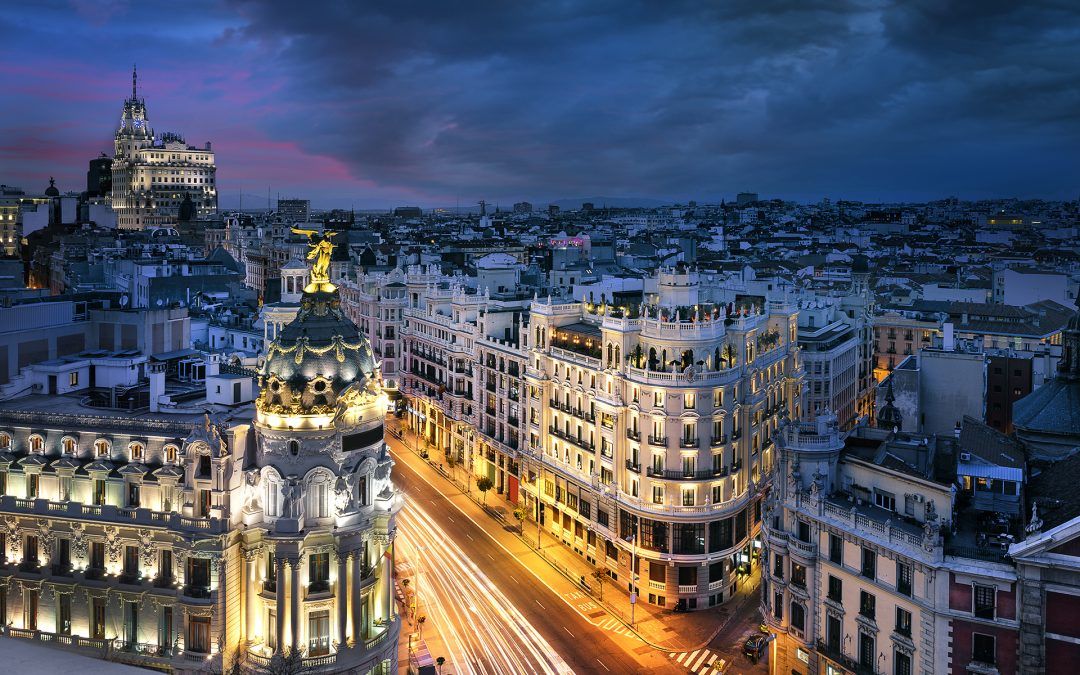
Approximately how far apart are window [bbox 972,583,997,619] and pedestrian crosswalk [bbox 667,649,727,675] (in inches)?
921

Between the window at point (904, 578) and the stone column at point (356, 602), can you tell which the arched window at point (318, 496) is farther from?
the window at point (904, 578)

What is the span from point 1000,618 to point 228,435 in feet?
Answer: 164

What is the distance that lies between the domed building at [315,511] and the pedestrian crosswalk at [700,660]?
2529 cm

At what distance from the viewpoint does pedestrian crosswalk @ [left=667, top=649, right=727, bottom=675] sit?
68938 mm

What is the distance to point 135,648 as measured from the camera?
5825cm

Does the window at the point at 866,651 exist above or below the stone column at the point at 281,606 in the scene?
below

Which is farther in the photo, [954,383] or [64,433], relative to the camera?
[954,383]

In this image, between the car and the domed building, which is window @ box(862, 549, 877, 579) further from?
the domed building

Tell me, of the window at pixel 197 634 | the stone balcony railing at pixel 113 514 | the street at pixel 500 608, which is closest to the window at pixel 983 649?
A: the street at pixel 500 608

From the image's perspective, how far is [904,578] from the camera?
2154 inches

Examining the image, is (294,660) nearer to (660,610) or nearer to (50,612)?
(50,612)

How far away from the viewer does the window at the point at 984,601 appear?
50.8 meters

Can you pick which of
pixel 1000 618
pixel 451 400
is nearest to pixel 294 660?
pixel 1000 618

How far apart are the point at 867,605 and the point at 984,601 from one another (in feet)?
27.3
